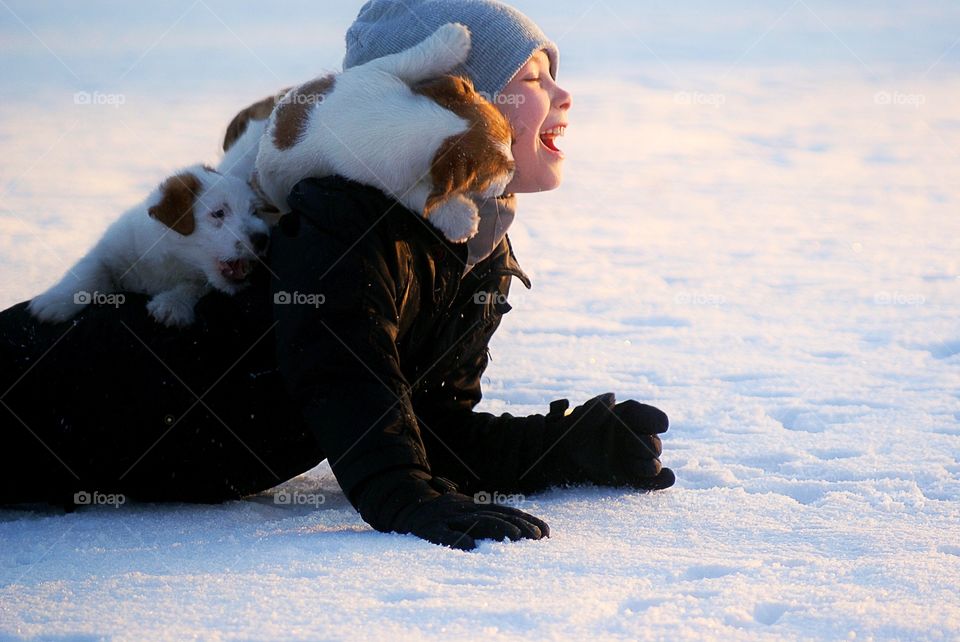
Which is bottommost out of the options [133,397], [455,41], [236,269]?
[133,397]

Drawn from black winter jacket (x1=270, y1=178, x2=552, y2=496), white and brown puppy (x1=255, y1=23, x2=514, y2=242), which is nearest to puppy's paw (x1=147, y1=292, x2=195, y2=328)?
black winter jacket (x1=270, y1=178, x2=552, y2=496)

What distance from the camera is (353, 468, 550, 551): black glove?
2.09m

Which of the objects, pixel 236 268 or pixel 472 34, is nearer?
pixel 236 268

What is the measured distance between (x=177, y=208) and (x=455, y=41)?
2.33 feet

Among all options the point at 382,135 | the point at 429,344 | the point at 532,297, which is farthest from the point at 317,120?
the point at 532,297

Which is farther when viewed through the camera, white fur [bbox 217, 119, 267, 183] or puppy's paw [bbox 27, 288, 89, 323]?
white fur [bbox 217, 119, 267, 183]

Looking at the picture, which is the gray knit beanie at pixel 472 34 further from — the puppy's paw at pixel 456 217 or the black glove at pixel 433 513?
the black glove at pixel 433 513

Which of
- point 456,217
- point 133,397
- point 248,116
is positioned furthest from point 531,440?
point 248,116

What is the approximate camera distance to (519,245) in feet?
21.5

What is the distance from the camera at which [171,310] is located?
251cm

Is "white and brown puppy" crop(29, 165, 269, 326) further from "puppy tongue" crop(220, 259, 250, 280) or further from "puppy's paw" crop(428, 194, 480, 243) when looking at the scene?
"puppy's paw" crop(428, 194, 480, 243)

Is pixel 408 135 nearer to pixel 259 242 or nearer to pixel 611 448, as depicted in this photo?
pixel 259 242

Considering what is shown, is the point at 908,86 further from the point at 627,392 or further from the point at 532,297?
the point at 627,392

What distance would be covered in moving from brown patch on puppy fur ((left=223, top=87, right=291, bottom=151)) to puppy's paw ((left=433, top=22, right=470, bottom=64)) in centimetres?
46
